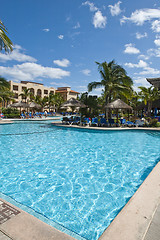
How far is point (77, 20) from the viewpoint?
40.6 ft

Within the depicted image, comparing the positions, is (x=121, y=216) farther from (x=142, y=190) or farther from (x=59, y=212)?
(x=59, y=212)

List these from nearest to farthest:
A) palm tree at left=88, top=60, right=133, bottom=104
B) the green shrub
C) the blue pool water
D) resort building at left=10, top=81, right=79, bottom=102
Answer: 1. the blue pool water
2. palm tree at left=88, top=60, right=133, bottom=104
3. the green shrub
4. resort building at left=10, top=81, right=79, bottom=102

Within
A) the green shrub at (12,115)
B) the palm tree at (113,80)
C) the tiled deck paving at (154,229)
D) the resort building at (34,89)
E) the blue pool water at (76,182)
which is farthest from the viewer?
the resort building at (34,89)

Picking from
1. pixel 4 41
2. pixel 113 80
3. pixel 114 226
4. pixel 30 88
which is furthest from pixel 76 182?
pixel 30 88

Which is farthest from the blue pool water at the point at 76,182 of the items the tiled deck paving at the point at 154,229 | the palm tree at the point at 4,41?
the palm tree at the point at 4,41

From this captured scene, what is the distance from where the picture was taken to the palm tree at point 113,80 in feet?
57.0

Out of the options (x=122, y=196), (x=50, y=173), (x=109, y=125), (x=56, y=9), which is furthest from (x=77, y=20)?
(x=122, y=196)

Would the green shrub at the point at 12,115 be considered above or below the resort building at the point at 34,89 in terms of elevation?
below

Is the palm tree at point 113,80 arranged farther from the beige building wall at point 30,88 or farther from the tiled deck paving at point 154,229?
the beige building wall at point 30,88

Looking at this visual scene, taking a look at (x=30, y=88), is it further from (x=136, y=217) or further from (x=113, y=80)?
(x=136, y=217)

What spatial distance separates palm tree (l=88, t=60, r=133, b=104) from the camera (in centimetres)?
1738

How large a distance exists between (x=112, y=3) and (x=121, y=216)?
40.3 ft

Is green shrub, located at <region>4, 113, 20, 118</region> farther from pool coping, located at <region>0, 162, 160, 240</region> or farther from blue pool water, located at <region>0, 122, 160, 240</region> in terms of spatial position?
pool coping, located at <region>0, 162, 160, 240</region>

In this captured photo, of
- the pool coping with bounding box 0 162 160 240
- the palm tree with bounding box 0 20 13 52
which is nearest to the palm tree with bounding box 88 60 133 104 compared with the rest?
the palm tree with bounding box 0 20 13 52
